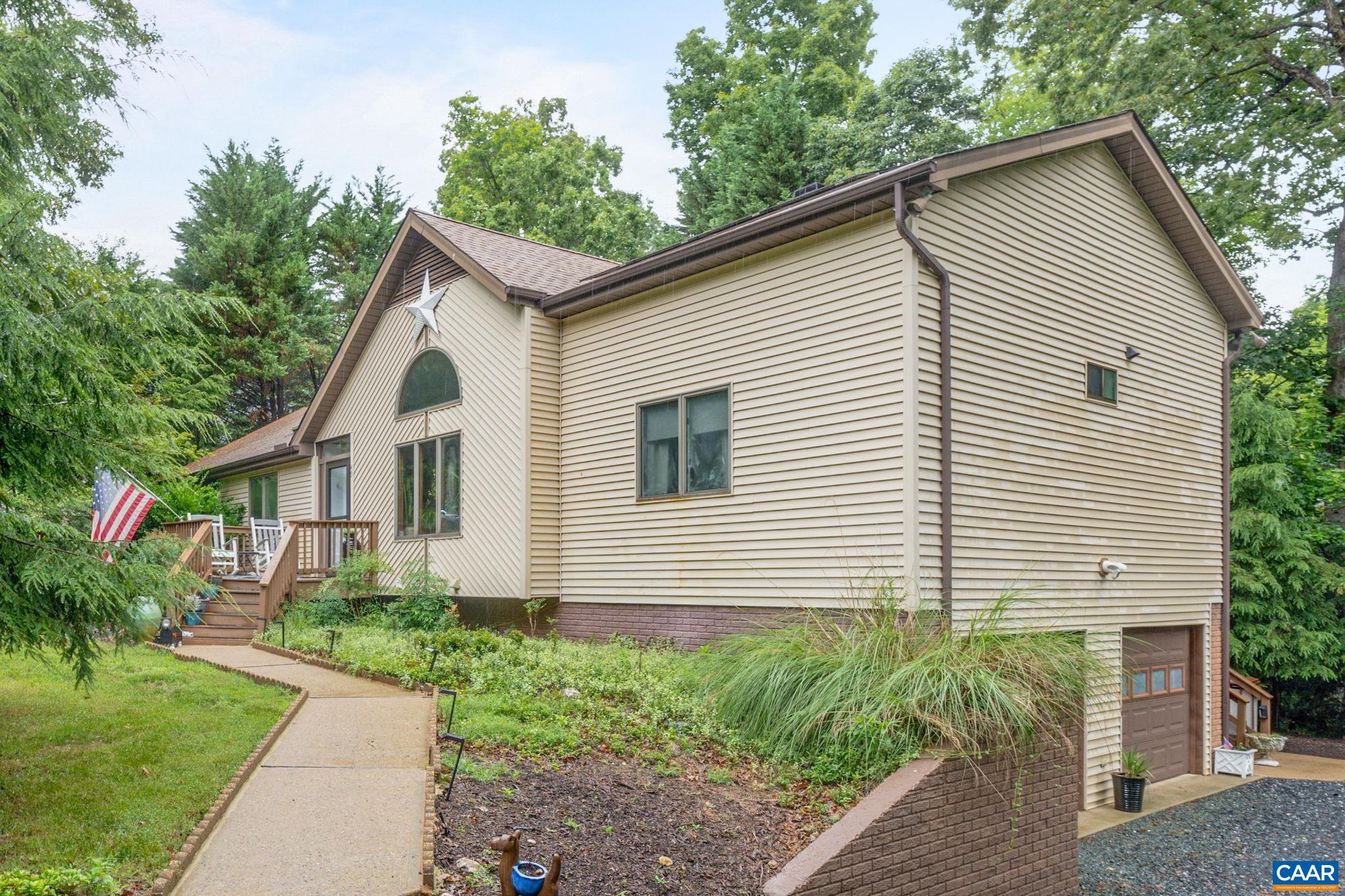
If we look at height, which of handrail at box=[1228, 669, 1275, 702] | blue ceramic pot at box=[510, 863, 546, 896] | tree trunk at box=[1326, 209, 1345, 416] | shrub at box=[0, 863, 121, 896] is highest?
tree trunk at box=[1326, 209, 1345, 416]

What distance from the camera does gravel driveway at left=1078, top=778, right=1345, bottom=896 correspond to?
8711mm

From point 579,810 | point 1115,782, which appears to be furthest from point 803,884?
point 1115,782

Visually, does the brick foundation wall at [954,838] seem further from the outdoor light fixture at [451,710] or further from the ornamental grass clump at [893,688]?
the outdoor light fixture at [451,710]

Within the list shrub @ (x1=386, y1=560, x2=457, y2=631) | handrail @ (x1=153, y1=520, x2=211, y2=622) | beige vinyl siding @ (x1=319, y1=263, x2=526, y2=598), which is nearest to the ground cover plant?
shrub @ (x1=386, y1=560, x2=457, y2=631)

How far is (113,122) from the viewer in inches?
314

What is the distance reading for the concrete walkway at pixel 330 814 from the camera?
4.57 m

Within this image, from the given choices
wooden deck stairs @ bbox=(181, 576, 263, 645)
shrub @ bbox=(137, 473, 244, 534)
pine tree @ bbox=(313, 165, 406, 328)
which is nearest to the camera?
wooden deck stairs @ bbox=(181, 576, 263, 645)

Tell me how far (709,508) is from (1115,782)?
5.51m

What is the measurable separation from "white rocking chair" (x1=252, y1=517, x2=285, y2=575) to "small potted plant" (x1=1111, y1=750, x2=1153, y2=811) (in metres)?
12.8

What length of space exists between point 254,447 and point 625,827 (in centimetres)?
1899

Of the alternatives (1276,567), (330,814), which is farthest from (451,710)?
(1276,567)

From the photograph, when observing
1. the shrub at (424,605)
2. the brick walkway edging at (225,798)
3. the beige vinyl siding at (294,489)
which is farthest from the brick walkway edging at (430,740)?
the beige vinyl siding at (294,489)

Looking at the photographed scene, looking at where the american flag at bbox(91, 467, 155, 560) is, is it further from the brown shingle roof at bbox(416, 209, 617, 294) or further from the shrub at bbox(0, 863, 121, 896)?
the shrub at bbox(0, 863, 121, 896)

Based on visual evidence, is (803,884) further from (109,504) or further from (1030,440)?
(109,504)
